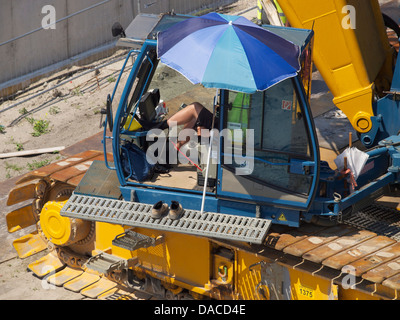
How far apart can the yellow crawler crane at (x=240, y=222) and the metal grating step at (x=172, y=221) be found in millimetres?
11

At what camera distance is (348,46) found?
291 inches

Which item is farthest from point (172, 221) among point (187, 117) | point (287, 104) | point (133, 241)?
point (287, 104)

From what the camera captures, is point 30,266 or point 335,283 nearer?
point 335,283

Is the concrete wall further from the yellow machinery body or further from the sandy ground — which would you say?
the yellow machinery body

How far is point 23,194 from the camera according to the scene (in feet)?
29.8

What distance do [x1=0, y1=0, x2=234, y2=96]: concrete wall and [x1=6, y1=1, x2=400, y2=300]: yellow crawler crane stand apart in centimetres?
555

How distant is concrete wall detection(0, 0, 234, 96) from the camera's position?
13.7 m

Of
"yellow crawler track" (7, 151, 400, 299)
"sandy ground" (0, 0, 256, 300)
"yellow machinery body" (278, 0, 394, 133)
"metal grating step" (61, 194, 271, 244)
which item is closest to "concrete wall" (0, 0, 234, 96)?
"sandy ground" (0, 0, 256, 300)

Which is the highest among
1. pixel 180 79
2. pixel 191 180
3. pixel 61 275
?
pixel 180 79

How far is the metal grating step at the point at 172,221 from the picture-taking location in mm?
7109

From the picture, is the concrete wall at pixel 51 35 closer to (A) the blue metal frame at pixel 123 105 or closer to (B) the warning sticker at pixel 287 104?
(A) the blue metal frame at pixel 123 105
